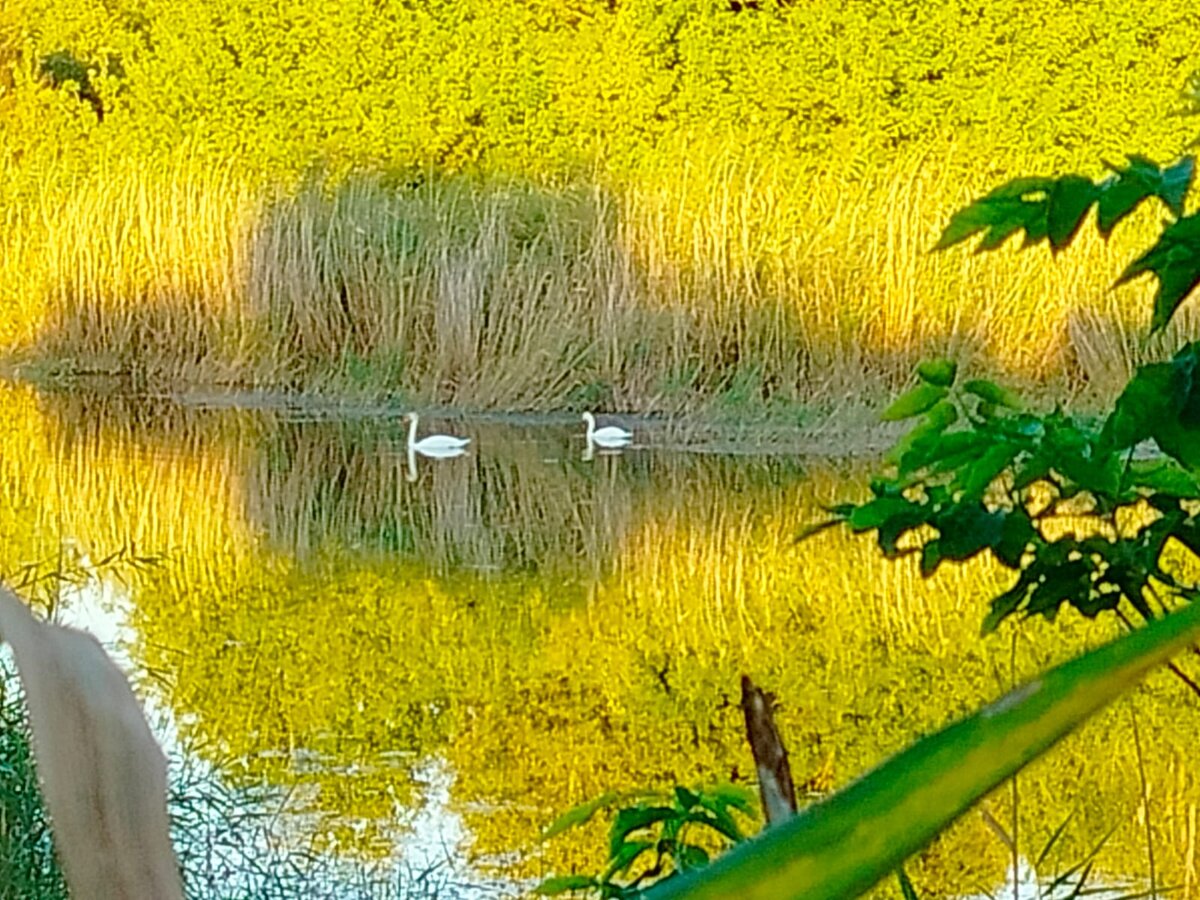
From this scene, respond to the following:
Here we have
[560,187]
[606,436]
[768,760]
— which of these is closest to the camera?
[768,760]

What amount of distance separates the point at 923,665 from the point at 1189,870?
1626 mm

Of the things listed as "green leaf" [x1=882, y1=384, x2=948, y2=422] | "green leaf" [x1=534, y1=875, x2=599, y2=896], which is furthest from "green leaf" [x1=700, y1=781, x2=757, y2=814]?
"green leaf" [x1=882, y1=384, x2=948, y2=422]

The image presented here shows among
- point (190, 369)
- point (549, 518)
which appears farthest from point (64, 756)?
point (190, 369)

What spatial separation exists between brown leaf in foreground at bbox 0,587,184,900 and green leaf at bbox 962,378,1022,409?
3.23 feet

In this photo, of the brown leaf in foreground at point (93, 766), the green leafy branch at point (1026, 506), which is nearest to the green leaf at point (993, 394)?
the green leafy branch at point (1026, 506)

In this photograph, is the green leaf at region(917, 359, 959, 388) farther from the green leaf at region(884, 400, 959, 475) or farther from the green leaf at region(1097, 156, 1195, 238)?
the green leaf at region(1097, 156, 1195, 238)

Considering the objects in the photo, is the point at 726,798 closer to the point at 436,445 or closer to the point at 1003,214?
the point at 1003,214

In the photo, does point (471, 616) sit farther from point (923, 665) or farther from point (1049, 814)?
point (1049, 814)

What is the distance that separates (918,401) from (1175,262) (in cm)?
33

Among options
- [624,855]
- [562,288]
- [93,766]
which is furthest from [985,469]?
[562,288]

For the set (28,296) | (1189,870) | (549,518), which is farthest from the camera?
(28,296)

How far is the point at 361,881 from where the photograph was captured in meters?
2.63

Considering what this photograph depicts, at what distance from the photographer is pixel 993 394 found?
3.68 ft

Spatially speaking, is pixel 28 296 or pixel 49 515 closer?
pixel 49 515
